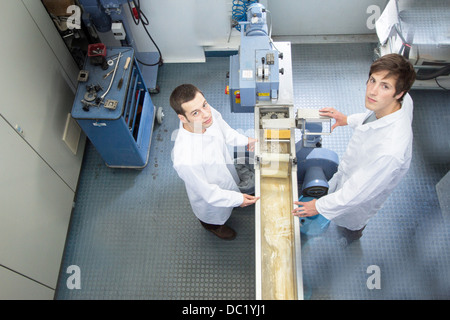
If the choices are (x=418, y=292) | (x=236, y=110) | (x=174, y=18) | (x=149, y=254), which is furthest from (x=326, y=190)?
(x=174, y=18)

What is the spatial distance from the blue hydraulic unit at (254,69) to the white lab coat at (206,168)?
229mm

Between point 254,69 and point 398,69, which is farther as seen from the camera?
point 254,69

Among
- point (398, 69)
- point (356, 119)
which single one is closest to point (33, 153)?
point (356, 119)

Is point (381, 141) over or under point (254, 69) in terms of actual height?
under

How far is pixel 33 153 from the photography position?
98.2 inches

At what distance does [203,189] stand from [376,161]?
0.99 m

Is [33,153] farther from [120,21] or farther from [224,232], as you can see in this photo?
[224,232]

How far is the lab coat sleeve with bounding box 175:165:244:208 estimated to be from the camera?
192 centimetres

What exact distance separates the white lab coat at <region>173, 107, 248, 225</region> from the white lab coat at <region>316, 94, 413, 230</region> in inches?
24.1

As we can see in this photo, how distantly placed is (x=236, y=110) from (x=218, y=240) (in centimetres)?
116

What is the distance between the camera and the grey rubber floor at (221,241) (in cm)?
265

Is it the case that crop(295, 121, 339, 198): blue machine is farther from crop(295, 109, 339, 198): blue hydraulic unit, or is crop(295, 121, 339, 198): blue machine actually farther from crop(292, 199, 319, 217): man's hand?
crop(292, 199, 319, 217): man's hand

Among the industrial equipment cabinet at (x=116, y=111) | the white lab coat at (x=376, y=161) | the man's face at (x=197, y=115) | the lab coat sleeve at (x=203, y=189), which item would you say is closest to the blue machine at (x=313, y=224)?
the white lab coat at (x=376, y=161)
